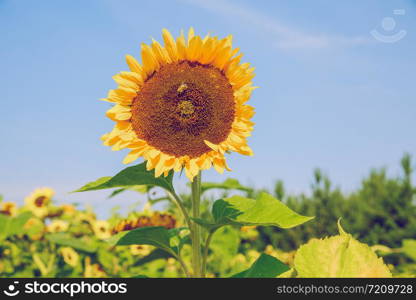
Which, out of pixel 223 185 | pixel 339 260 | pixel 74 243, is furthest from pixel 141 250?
pixel 339 260

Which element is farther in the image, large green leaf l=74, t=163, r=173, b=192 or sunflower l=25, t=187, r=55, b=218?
sunflower l=25, t=187, r=55, b=218

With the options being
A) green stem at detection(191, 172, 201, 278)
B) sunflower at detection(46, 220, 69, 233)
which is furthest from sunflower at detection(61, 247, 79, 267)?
green stem at detection(191, 172, 201, 278)

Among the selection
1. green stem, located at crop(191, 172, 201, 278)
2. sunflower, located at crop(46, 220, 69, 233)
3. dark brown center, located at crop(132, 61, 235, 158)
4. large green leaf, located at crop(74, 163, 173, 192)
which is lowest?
green stem, located at crop(191, 172, 201, 278)

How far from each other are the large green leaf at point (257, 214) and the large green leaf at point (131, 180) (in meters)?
0.22

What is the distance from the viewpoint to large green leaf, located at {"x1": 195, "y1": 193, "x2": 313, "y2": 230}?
1.40 meters

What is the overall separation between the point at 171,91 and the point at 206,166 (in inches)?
14.3

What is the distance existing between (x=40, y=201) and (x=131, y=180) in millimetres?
3498

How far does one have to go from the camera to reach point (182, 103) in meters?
1.76

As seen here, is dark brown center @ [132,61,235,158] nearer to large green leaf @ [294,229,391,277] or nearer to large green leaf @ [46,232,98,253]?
large green leaf @ [294,229,391,277]

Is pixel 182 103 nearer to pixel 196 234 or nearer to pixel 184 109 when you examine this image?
pixel 184 109

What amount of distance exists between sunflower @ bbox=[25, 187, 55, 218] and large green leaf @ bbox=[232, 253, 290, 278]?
362cm

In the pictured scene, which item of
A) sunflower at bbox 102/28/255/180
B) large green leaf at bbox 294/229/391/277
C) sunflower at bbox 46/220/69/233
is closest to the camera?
large green leaf at bbox 294/229/391/277

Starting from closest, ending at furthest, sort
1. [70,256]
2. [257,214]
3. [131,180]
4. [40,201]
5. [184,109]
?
1. [257,214]
2. [131,180]
3. [184,109]
4. [70,256]
5. [40,201]

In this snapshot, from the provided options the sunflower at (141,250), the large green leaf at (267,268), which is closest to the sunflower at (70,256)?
the sunflower at (141,250)
